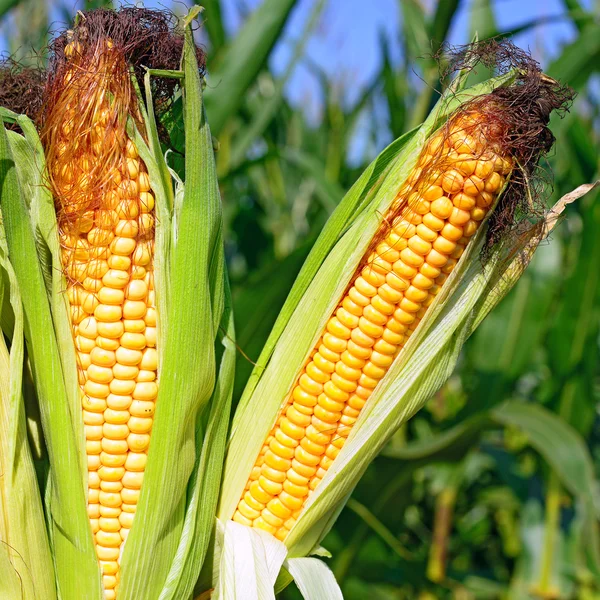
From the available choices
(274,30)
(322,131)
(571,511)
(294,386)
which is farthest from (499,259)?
(322,131)

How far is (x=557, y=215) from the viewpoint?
110 centimetres

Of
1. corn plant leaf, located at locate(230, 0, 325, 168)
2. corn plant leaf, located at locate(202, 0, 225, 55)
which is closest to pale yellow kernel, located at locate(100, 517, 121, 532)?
corn plant leaf, located at locate(230, 0, 325, 168)

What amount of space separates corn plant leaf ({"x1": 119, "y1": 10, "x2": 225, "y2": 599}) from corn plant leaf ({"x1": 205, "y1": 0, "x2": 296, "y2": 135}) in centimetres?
93

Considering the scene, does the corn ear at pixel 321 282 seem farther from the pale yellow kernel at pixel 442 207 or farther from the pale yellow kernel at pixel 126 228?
the pale yellow kernel at pixel 126 228

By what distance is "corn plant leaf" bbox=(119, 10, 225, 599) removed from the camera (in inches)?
38.4

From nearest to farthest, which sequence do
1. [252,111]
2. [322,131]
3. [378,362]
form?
[378,362], [252,111], [322,131]

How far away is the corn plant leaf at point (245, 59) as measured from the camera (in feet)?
6.16

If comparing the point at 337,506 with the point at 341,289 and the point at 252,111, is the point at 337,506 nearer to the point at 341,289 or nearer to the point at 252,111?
the point at 341,289

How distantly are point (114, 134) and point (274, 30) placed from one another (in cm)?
108

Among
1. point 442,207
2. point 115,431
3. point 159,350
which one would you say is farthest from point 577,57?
point 115,431

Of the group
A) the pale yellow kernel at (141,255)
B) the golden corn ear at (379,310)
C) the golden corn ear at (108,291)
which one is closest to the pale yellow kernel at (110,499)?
the golden corn ear at (108,291)

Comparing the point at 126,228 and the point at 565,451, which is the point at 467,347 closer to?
the point at 565,451

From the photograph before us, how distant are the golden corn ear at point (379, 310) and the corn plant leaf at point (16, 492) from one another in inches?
12.2

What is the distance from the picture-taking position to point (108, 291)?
99 centimetres
